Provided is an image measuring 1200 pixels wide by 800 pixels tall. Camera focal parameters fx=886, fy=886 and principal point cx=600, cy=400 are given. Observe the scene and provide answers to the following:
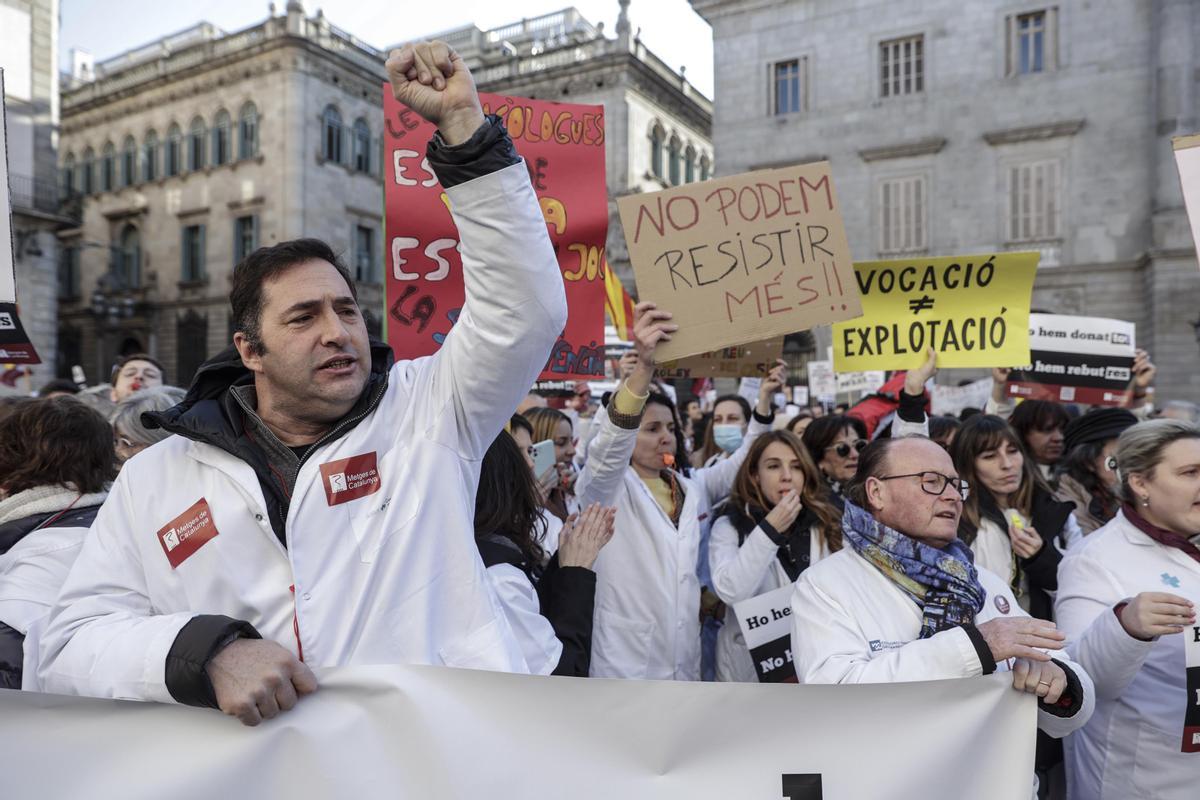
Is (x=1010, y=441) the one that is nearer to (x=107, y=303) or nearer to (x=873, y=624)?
(x=873, y=624)

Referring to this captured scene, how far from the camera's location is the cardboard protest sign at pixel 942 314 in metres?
4.48

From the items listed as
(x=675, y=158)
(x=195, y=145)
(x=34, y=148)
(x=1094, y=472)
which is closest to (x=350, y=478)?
(x=1094, y=472)

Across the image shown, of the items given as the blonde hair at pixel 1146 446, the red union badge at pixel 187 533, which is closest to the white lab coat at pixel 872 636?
the blonde hair at pixel 1146 446

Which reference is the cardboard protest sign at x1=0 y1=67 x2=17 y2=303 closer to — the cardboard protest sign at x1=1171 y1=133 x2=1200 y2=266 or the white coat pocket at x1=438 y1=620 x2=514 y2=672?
the white coat pocket at x1=438 y1=620 x2=514 y2=672

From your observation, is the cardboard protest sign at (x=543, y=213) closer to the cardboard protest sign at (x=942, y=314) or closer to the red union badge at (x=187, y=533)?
the cardboard protest sign at (x=942, y=314)

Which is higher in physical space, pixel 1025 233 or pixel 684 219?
pixel 1025 233

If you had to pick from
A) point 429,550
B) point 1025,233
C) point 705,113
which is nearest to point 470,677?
point 429,550

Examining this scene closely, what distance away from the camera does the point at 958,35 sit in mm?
20328

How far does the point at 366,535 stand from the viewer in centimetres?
177

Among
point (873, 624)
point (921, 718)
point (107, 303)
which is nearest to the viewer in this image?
A: point (921, 718)

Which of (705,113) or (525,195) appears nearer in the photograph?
(525,195)

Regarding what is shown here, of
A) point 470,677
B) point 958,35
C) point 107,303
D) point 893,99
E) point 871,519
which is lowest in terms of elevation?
point 470,677

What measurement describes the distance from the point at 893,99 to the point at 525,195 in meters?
21.5

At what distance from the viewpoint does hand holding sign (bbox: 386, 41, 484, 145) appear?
5.62 feet
